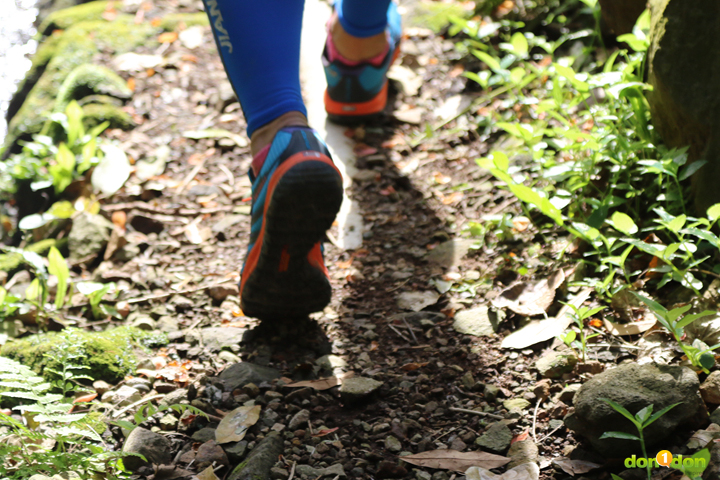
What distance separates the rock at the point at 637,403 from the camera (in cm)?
108

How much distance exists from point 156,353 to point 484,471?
3.10 ft

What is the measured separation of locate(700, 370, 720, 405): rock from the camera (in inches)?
45.1

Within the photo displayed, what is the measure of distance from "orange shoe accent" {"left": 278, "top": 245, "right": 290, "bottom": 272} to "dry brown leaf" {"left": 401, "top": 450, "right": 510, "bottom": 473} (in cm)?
53

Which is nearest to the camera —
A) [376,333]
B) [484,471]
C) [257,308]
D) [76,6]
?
[484,471]

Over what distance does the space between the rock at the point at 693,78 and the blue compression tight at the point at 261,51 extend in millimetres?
946

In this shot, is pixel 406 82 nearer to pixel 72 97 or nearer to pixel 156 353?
pixel 72 97

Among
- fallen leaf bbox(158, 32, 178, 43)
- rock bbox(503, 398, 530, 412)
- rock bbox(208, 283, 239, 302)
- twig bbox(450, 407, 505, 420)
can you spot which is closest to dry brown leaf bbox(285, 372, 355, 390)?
twig bbox(450, 407, 505, 420)

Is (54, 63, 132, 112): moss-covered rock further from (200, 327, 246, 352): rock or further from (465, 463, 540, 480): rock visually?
(465, 463, 540, 480): rock

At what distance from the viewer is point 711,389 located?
1152mm

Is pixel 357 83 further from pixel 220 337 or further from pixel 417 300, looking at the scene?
pixel 220 337

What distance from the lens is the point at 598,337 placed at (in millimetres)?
1435

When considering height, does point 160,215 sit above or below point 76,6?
below

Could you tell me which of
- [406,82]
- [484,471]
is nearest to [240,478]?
[484,471]

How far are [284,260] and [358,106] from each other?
1306mm
